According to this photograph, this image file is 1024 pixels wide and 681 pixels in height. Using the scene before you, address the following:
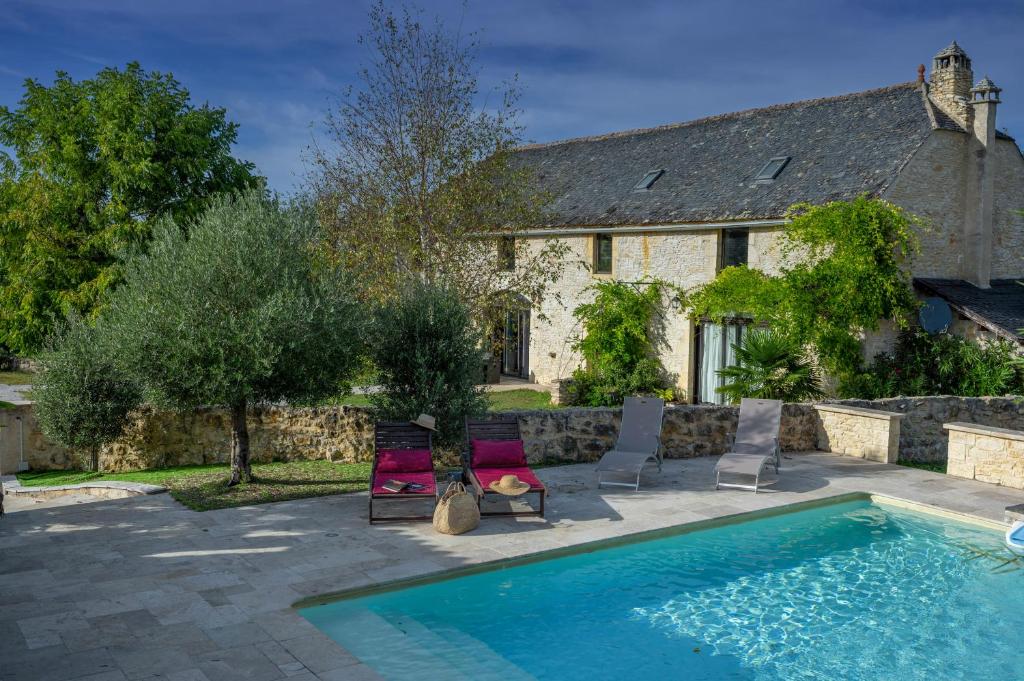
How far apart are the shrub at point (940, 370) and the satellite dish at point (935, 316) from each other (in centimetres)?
18

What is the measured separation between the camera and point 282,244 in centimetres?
1180

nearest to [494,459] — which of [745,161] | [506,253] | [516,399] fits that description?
[506,253]

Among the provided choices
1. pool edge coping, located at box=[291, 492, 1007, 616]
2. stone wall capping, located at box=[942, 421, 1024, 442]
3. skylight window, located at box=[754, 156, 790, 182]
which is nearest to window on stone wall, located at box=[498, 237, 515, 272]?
skylight window, located at box=[754, 156, 790, 182]

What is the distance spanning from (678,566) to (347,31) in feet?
43.4

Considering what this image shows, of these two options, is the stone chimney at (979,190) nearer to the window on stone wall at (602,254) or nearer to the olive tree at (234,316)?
the window on stone wall at (602,254)

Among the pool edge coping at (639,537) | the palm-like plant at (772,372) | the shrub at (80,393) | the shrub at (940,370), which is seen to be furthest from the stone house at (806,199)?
the shrub at (80,393)

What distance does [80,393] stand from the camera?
13828 mm

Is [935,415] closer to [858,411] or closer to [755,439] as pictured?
[858,411]

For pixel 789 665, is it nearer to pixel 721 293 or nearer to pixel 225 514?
pixel 225 514

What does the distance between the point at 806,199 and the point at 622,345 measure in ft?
19.7

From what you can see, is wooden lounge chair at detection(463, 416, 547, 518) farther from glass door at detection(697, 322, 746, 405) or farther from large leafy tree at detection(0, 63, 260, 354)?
large leafy tree at detection(0, 63, 260, 354)

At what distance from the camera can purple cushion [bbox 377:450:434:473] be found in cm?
1093

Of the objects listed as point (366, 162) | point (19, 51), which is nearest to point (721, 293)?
point (366, 162)

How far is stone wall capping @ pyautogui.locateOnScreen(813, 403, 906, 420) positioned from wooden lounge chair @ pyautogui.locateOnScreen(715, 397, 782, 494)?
2.23 metres
